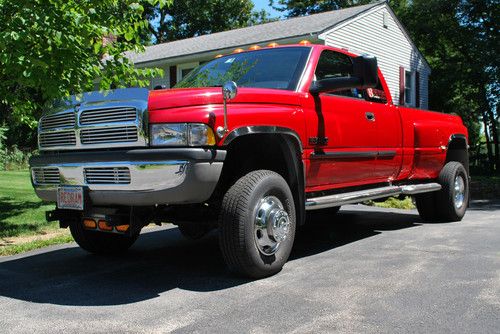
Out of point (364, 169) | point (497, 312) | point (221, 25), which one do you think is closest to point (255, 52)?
point (364, 169)

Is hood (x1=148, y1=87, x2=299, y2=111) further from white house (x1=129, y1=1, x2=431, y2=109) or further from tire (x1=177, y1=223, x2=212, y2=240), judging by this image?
white house (x1=129, y1=1, x2=431, y2=109)

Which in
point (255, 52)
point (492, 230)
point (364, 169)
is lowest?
point (492, 230)

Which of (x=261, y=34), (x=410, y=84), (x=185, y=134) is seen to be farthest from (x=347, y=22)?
(x=185, y=134)

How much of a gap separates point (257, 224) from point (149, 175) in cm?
97

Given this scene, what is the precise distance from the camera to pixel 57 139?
4.53m

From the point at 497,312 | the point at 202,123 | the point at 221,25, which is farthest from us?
the point at 221,25

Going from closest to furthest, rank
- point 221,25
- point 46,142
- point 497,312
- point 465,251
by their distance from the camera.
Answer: point 497,312 < point 46,142 < point 465,251 < point 221,25

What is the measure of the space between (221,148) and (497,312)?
7.20ft

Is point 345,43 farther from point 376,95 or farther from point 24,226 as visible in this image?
point 24,226

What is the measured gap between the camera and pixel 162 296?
12.9 ft

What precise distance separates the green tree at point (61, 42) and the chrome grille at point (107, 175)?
2.20 metres

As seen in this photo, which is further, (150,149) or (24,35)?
(24,35)

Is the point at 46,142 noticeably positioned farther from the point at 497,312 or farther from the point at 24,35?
the point at 497,312

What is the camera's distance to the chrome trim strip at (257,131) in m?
4.02
